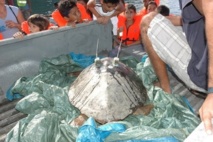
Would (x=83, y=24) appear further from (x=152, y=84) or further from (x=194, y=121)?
(x=194, y=121)

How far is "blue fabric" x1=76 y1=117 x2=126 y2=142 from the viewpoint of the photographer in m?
2.18

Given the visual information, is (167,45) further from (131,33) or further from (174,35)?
(131,33)

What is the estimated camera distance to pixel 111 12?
17.0 feet

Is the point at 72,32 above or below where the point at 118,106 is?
above

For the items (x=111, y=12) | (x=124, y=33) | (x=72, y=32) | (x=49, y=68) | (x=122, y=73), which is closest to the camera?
(x=122, y=73)

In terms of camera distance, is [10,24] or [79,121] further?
[10,24]

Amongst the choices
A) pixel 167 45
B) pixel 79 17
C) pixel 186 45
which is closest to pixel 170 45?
pixel 167 45

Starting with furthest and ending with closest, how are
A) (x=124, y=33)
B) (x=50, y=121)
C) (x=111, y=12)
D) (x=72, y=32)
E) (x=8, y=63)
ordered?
(x=124, y=33)
(x=111, y=12)
(x=72, y=32)
(x=8, y=63)
(x=50, y=121)

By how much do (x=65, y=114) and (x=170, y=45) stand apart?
1.34 m

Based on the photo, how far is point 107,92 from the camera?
286 centimetres

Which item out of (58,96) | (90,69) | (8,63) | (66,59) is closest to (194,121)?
(90,69)

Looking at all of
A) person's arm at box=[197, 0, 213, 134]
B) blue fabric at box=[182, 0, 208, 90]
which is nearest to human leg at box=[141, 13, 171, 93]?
blue fabric at box=[182, 0, 208, 90]

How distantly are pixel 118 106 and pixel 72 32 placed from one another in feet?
5.80

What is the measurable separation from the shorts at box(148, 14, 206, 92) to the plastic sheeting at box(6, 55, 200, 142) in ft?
1.22
